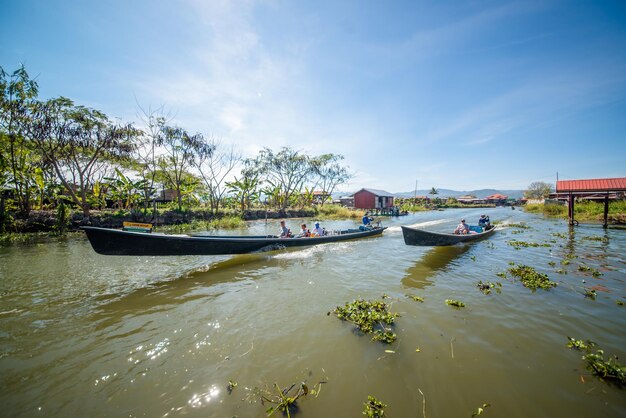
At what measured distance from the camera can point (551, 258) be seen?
10031 millimetres

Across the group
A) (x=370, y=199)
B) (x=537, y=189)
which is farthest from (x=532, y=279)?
(x=537, y=189)

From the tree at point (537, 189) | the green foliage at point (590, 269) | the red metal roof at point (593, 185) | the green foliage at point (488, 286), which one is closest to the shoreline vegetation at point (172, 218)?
the red metal roof at point (593, 185)

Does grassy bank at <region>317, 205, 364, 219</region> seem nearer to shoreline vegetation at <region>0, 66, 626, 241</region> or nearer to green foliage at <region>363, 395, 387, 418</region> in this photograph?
shoreline vegetation at <region>0, 66, 626, 241</region>

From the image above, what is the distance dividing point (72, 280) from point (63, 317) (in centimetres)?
323

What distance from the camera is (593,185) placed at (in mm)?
16484

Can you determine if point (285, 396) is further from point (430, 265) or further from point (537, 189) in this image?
point (537, 189)

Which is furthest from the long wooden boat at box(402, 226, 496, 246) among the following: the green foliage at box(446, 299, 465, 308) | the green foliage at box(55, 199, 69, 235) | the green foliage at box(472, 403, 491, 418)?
the green foliage at box(55, 199, 69, 235)

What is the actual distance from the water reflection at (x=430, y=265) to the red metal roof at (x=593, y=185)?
38.3ft

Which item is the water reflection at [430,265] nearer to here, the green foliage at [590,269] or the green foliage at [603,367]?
the green foliage at [603,367]

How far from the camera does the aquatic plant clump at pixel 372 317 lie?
4.50 meters

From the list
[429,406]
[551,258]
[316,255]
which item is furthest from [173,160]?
[551,258]

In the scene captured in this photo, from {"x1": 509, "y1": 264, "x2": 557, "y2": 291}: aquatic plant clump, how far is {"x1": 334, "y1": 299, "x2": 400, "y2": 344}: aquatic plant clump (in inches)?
187

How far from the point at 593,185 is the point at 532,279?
1636cm

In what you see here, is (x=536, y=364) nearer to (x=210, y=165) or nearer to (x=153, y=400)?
(x=153, y=400)
